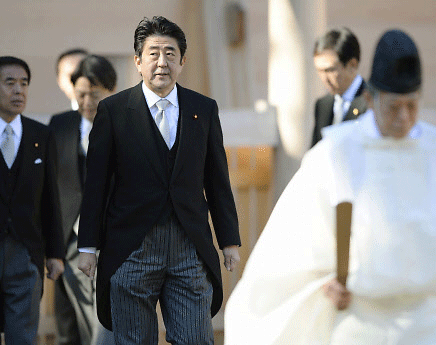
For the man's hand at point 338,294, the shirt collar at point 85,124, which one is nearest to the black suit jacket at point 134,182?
the man's hand at point 338,294

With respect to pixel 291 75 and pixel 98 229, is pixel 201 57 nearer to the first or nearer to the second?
pixel 291 75

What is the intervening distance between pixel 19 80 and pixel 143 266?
1426 millimetres

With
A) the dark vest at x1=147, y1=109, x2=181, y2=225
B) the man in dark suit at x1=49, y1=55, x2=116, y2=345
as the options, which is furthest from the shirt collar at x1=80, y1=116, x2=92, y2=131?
the dark vest at x1=147, y1=109, x2=181, y2=225

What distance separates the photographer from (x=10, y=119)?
14.6 ft

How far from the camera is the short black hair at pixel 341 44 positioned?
469 centimetres

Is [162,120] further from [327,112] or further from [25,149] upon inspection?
[327,112]

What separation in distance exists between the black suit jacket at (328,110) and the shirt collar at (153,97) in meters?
1.24

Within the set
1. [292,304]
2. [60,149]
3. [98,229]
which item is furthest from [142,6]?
[292,304]

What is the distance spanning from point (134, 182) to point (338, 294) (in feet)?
3.16

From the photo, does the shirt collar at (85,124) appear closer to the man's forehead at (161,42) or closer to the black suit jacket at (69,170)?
the black suit jacket at (69,170)

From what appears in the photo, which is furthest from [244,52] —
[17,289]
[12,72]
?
[17,289]

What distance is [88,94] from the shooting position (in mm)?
4918

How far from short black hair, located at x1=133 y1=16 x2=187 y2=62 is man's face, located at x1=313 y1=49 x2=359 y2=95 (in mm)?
1272

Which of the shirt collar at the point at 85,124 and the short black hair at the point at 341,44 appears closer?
the short black hair at the point at 341,44
